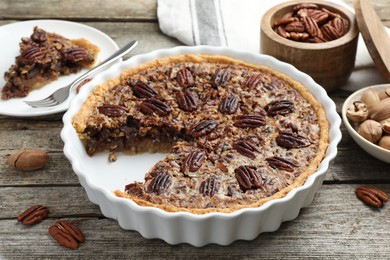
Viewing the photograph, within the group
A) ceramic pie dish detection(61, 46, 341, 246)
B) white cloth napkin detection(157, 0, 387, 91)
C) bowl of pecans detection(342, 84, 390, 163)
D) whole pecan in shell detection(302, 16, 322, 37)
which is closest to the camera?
ceramic pie dish detection(61, 46, 341, 246)

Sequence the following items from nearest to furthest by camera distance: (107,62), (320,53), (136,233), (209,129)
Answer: (136,233) → (209,129) → (320,53) → (107,62)

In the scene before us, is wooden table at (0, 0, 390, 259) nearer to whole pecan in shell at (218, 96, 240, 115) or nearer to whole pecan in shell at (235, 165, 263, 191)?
whole pecan in shell at (235, 165, 263, 191)

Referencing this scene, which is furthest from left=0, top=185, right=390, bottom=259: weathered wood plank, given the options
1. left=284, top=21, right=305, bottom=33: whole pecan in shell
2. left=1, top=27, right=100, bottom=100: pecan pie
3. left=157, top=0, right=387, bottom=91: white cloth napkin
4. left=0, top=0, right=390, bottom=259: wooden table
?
left=157, top=0, right=387, bottom=91: white cloth napkin

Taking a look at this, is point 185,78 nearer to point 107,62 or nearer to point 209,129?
point 209,129

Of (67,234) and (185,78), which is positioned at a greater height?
(185,78)

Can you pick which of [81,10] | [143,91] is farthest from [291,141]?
[81,10]

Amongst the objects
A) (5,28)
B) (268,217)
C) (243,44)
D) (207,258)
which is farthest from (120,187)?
(5,28)
